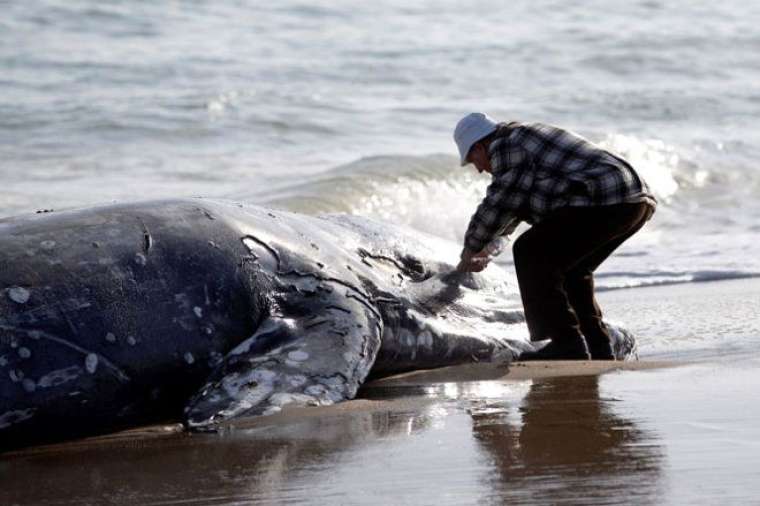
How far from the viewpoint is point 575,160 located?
22.7ft

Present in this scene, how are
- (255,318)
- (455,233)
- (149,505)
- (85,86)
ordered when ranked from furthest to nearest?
(85,86) → (455,233) → (255,318) → (149,505)

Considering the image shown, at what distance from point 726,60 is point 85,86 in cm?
1140

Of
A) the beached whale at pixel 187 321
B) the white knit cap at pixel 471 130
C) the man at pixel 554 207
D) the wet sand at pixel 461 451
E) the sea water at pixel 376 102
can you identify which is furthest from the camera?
the sea water at pixel 376 102

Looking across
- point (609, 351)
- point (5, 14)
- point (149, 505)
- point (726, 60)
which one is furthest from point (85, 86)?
point (149, 505)

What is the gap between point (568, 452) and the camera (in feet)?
15.4

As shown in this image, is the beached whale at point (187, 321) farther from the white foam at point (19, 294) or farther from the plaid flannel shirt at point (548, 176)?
the plaid flannel shirt at point (548, 176)

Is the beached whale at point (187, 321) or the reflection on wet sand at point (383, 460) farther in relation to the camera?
the beached whale at point (187, 321)

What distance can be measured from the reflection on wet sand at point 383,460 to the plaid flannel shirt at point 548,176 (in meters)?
1.32

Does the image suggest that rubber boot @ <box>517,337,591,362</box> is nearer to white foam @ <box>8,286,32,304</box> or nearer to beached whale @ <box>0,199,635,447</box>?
beached whale @ <box>0,199,635,447</box>

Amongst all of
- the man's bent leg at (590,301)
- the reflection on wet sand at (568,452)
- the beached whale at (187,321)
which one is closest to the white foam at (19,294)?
the beached whale at (187,321)

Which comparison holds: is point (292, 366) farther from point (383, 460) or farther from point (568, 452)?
point (568, 452)

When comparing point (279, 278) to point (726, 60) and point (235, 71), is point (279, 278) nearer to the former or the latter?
point (235, 71)

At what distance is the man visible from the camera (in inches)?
272

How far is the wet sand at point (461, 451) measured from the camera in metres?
4.29
